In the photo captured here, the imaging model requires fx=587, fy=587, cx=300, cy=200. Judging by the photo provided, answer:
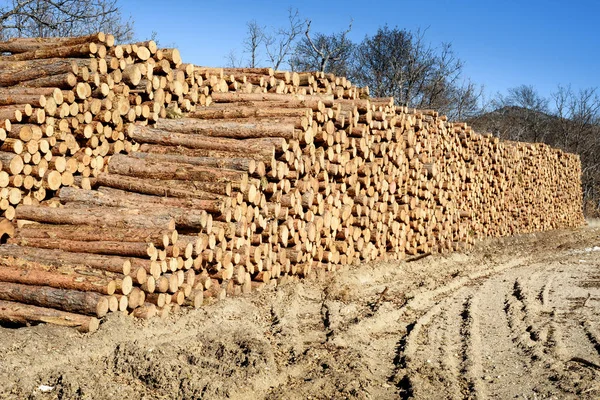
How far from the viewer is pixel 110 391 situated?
165 inches

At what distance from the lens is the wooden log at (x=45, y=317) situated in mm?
5121

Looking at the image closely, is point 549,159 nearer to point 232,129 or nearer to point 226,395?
point 232,129

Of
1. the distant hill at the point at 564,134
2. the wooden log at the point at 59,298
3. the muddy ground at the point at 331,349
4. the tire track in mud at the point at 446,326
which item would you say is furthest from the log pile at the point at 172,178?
the distant hill at the point at 564,134

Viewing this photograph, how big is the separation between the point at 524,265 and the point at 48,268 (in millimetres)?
9218

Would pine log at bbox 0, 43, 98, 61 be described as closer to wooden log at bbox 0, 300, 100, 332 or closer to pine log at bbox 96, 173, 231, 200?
pine log at bbox 96, 173, 231, 200

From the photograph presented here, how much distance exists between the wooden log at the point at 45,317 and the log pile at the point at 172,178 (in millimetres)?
14

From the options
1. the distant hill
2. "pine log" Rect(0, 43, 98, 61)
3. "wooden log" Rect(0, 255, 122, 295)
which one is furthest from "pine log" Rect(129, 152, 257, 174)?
the distant hill

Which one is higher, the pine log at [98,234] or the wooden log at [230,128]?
the wooden log at [230,128]

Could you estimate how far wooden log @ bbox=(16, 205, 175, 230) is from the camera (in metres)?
6.02

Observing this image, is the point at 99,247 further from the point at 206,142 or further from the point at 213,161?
the point at 206,142

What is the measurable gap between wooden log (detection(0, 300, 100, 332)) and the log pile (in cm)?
1

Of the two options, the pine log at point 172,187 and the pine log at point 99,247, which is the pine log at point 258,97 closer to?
the pine log at point 172,187

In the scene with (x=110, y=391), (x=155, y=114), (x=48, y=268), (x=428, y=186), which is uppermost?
(x=155, y=114)

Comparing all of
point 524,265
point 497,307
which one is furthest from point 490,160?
point 497,307
